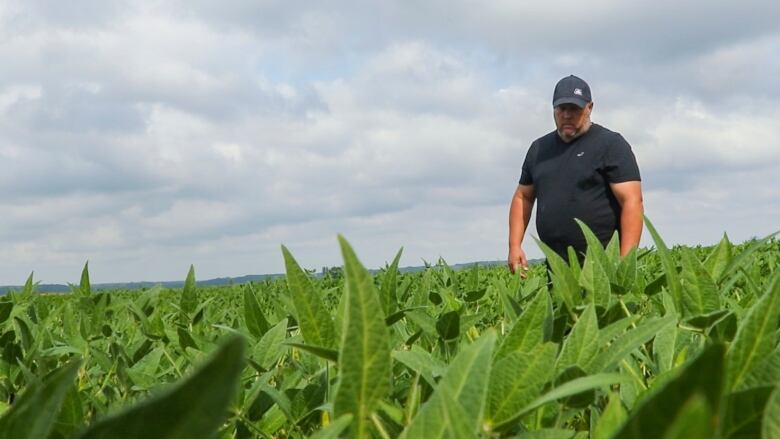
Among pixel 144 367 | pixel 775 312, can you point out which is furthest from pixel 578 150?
pixel 775 312

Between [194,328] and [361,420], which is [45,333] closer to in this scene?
[194,328]

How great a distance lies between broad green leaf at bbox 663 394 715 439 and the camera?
41 cm

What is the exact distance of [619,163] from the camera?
821cm

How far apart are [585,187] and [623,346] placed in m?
7.47

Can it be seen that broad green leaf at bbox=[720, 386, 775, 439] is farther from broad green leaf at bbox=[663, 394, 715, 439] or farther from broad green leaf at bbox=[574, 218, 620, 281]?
broad green leaf at bbox=[574, 218, 620, 281]

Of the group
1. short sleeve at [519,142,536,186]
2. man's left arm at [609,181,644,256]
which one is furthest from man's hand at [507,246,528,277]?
man's left arm at [609,181,644,256]

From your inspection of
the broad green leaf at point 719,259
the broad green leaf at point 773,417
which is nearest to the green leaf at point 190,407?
the broad green leaf at point 773,417

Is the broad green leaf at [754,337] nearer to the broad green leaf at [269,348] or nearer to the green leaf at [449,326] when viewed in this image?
the green leaf at [449,326]

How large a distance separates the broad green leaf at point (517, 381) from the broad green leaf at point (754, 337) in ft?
0.68

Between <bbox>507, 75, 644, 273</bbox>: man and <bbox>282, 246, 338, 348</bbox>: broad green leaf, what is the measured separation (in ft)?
22.4

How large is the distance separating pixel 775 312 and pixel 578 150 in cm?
788

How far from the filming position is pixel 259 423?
4.62 ft

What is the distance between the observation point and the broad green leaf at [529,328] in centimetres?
114

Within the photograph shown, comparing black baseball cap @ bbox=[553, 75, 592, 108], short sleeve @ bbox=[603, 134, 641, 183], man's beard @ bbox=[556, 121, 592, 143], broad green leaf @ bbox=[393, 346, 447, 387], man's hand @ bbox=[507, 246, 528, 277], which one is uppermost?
black baseball cap @ bbox=[553, 75, 592, 108]
